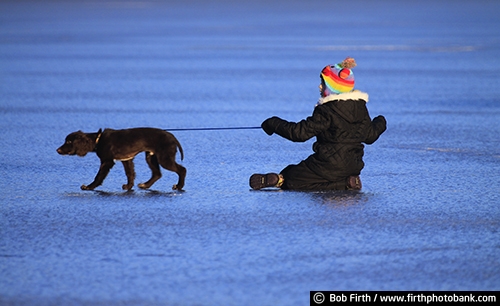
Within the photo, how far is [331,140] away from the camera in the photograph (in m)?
7.89

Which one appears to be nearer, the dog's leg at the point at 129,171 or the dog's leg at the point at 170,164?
the dog's leg at the point at 170,164

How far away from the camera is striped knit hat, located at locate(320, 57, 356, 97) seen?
7.87 metres

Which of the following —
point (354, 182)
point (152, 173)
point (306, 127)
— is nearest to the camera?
point (354, 182)

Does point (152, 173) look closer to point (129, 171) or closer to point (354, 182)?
point (129, 171)

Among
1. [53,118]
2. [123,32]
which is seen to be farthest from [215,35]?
[53,118]

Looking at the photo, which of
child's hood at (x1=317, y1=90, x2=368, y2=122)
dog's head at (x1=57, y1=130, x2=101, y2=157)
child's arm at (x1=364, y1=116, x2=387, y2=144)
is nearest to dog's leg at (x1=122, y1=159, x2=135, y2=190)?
dog's head at (x1=57, y1=130, x2=101, y2=157)

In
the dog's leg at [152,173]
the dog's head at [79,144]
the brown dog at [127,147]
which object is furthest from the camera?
the dog's leg at [152,173]

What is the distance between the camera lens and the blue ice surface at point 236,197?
5.36 meters

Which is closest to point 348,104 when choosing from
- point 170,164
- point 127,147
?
point 170,164

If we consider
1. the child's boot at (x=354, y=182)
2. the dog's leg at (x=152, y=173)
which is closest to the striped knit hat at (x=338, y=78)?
the child's boot at (x=354, y=182)

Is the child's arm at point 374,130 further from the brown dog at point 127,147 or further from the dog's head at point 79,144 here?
the dog's head at point 79,144

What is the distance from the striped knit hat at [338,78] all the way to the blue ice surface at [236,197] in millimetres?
872

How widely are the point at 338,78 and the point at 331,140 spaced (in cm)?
51

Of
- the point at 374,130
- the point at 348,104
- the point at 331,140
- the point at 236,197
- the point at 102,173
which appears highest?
the point at 348,104
